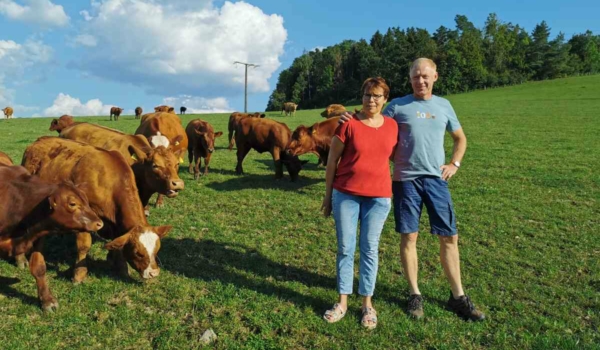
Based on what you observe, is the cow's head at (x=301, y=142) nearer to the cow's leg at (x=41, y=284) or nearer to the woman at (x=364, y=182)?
the woman at (x=364, y=182)

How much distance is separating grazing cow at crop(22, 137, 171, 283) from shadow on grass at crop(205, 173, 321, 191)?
16.1ft

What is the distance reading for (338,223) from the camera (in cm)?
442

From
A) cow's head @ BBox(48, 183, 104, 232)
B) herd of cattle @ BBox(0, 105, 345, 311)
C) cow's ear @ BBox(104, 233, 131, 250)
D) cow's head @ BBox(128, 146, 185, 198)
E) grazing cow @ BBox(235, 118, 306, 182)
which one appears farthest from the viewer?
grazing cow @ BBox(235, 118, 306, 182)

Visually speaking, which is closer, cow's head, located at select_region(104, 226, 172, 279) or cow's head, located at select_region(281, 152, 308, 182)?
cow's head, located at select_region(104, 226, 172, 279)

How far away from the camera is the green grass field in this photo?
427cm

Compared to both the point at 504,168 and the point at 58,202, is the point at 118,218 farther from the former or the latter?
the point at 504,168

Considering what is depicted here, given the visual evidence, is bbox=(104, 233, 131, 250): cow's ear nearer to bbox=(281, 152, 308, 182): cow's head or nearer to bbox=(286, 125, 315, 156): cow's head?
bbox=(286, 125, 315, 156): cow's head

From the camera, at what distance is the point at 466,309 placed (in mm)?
4637

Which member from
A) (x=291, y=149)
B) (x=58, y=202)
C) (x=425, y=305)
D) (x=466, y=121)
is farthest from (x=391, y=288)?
(x=466, y=121)

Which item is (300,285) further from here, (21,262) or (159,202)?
(159,202)

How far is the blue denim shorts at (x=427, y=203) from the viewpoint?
4.52 meters

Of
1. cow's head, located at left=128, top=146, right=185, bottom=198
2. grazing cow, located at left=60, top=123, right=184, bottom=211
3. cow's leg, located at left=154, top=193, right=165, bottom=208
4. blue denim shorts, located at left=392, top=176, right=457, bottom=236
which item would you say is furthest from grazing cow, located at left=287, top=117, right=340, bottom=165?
blue denim shorts, located at left=392, top=176, right=457, bottom=236

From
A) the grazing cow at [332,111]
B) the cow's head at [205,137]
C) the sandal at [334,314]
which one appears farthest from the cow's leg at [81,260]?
the grazing cow at [332,111]

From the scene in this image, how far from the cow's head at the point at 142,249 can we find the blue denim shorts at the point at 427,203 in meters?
2.98
